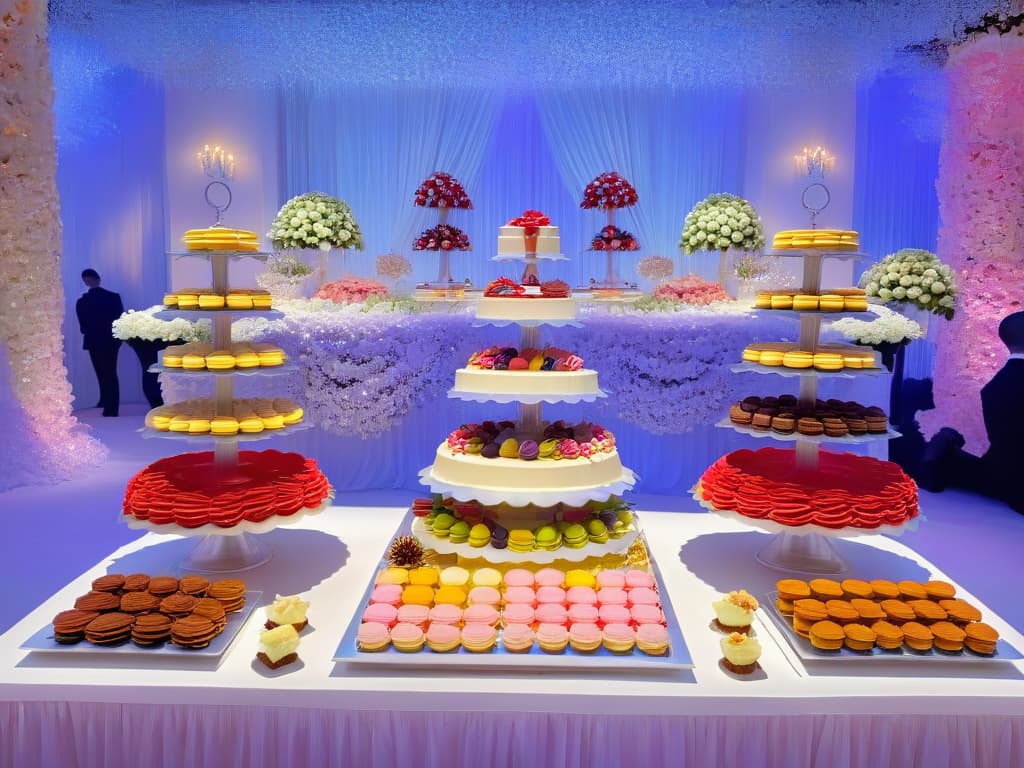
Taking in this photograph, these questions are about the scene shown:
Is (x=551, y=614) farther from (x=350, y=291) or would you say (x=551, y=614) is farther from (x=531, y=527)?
(x=350, y=291)

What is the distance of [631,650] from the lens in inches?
99.1

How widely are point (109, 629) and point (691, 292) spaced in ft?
16.7

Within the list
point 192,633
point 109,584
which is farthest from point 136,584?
point 192,633

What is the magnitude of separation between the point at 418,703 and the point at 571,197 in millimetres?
8494

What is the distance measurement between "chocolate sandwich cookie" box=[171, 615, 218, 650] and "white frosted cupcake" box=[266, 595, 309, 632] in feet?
0.60

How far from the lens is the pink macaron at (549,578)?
299 centimetres

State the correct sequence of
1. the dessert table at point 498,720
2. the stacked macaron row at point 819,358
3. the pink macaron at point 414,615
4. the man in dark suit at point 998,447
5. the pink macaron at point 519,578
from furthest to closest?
the man in dark suit at point 998,447 → the stacked macaron row at point 819,358 → the pink macaron at point 519,578 → the pink macaron at point 414,615 → the dessert table at point 498,720

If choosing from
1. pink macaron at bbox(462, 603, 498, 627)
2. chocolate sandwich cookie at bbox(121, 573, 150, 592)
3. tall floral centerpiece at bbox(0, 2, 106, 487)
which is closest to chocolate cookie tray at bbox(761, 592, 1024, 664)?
pink macaron at bbox(462, 603, 498, 627)

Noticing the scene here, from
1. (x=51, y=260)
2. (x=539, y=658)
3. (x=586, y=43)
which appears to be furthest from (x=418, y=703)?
(x=586, y=43)

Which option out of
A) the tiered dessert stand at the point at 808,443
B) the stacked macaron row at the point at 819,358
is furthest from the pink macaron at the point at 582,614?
the stacked macaron row at the point at 819,358

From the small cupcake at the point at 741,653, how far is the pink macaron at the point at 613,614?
350mm

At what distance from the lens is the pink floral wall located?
22.1 ft

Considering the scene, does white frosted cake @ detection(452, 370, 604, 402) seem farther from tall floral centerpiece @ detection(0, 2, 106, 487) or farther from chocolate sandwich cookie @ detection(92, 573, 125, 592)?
tall floral centerpiece @ detection(0, 2, 106, 487)

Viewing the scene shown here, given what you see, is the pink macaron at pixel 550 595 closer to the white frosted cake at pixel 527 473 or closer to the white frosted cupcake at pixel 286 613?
the white frosted cake at pixel 527 473
